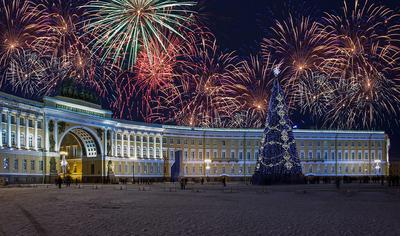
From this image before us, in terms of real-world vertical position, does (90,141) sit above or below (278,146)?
above

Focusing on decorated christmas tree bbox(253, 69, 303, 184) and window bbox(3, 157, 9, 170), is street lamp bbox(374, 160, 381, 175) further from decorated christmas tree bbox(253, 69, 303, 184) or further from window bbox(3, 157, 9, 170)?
window bbox(3, 157, 9, 170)

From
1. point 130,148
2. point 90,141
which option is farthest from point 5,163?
point 130,148

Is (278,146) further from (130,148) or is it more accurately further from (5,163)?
(130,148)

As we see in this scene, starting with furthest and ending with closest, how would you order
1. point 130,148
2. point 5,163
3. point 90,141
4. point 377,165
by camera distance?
point 377,165 → point 130,148 → point 90,141 → point 5,163

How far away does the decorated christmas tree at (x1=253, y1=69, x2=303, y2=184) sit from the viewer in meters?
59.2

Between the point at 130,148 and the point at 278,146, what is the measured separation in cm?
4590

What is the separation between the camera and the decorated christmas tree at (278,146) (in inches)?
2330

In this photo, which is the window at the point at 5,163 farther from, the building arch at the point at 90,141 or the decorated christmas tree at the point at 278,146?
the decorated christmas tree at the point at 278,146

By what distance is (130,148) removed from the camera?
9881 centimetres

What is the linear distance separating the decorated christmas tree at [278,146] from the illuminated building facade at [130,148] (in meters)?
33.9

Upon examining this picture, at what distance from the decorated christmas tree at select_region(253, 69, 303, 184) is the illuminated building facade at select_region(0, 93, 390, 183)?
3385 cm

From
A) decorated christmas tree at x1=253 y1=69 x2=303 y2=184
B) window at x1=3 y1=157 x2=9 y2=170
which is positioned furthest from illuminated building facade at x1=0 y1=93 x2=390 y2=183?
decorated christmas tree at x1=253 y1=69 x2=303 y2=184

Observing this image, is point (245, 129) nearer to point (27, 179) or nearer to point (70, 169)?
point (70, 169)

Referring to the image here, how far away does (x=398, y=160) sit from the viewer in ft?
513
